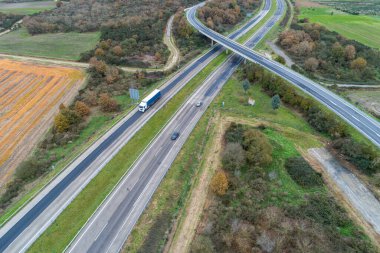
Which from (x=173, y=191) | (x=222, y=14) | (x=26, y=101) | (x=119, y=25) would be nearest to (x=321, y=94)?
(x=173, y=191)

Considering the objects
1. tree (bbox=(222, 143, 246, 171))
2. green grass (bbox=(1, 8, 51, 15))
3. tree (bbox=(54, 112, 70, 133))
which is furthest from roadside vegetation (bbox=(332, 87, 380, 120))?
green grass (bbox=(1, 8, 51, 15))

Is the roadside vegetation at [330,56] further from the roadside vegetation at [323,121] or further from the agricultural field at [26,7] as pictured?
the agricultural field at [26,7]

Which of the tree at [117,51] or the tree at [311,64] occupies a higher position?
the tree at [117,51]

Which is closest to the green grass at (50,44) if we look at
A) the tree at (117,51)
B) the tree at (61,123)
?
the tree at (117,51)

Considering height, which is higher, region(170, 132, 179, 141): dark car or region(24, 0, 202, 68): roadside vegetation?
region(24, 0, 202, 68): roadside vegetation

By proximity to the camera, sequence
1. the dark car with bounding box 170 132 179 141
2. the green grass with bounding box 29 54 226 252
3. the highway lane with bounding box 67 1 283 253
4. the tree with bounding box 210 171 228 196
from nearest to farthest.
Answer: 1. the green grass with bounding box 29 54 226 252
2. the highway lane with bounding box 67 1 283 253
3. the tree with bounding box 210 171 228 196
4. the dark car with bounding box 170 132 179 141

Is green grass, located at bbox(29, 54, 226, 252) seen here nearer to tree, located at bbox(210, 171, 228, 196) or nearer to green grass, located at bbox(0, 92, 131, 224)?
green grass, located at bbox(0, 92, 131, 224)

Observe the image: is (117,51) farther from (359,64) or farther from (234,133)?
(359,64)
